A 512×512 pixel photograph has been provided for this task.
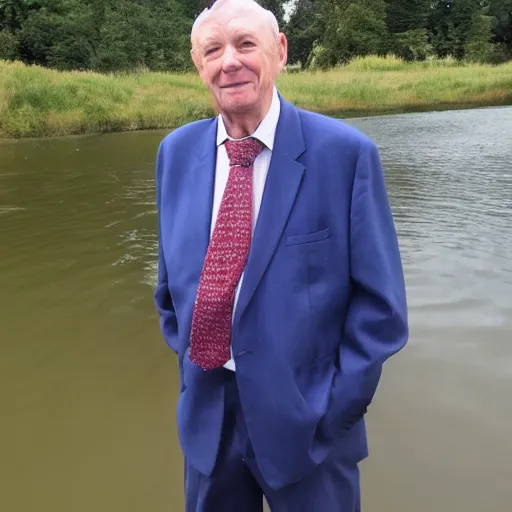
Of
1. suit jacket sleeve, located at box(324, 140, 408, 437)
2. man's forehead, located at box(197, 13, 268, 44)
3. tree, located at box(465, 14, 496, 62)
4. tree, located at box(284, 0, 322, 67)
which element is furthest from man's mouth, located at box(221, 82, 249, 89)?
tree, located at box(465, 14, 496, 62)

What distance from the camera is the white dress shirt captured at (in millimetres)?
1355

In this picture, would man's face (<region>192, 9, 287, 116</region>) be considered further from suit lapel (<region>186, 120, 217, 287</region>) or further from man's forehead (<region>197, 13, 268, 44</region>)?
suit lapel (<region>186, 120, 217, 287</region>)

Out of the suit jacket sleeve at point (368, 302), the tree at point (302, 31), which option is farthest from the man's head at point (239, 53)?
the tree at point (302, 31)

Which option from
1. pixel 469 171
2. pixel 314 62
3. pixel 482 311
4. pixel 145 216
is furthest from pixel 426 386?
pixel 314 62

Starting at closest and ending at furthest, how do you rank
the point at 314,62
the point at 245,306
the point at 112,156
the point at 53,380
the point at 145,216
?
the point at 245,306 < the point at 53,380 < the point at 145,216 < the point at 112,156 < the point at 314,62

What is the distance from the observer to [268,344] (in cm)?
131

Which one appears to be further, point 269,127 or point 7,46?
point 7,46

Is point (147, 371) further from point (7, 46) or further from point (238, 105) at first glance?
point (7, 46)

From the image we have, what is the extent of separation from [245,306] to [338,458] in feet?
1.59

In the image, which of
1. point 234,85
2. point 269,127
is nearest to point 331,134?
point 269,127

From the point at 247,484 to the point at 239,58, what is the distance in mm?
1101

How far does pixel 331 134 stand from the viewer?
4.40 feet

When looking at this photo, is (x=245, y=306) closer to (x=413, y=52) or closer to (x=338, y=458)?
(x=338, y=458)

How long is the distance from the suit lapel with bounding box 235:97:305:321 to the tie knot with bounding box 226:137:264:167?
0.05m
